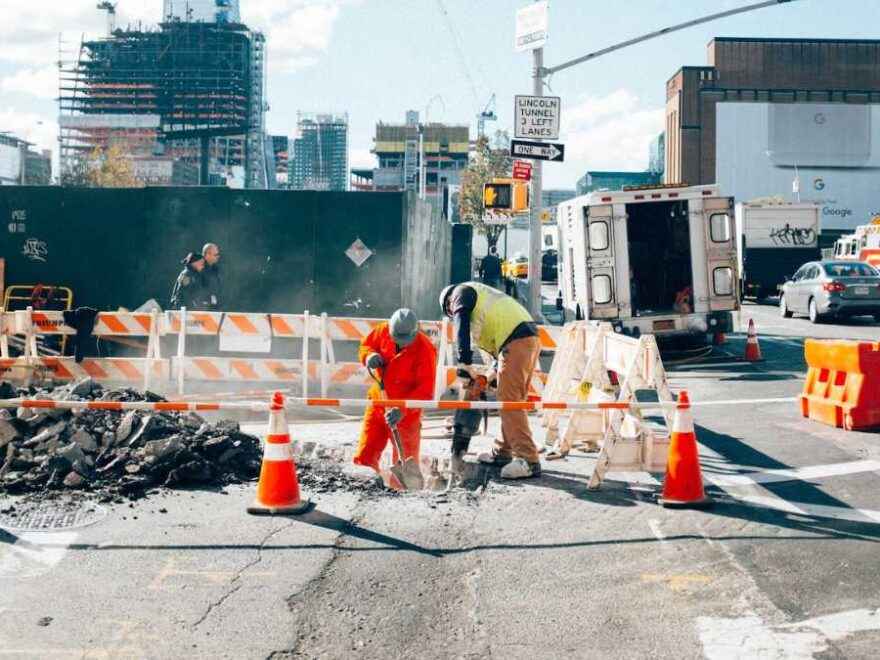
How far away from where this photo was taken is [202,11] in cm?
15012

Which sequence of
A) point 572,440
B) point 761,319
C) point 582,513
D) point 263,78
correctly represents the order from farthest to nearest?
point 263,78
point 761,319
point 572,440
point 582,513

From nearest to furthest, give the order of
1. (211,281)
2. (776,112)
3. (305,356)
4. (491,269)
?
1. (305,356)
2. (211,281)
3. (491,269)
4. (776,112)

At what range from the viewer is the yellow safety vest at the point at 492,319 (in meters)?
9.45

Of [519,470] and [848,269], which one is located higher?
[848,269]

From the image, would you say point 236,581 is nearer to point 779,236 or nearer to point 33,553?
point 33,553

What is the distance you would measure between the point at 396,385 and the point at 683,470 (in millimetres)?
2633

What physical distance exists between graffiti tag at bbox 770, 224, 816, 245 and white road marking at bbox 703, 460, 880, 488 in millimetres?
29545

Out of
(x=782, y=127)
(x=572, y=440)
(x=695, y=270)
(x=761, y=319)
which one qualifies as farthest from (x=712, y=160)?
(x=572, y=440)

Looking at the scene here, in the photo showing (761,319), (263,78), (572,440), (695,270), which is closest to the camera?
(572,440)

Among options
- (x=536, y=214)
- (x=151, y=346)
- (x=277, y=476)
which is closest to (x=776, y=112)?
(x=536, y=214)

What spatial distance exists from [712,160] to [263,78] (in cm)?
8483

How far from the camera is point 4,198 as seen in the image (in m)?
18.9

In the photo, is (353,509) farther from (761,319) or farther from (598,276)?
(761,319)

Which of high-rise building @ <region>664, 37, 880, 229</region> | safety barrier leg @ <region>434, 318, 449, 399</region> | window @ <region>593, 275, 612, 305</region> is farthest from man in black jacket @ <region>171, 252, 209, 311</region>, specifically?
high-rise building @ <region>664, 37, 880, 229</region>
